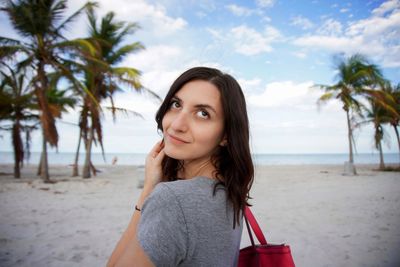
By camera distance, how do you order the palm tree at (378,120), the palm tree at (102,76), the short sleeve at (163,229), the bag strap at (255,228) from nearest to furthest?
the short sleeve at (163,229) → the bag strap at (255,228) → the palm tree at (102,76) → the palm tree at (378,120)

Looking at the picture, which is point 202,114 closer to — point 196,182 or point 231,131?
point 231,131

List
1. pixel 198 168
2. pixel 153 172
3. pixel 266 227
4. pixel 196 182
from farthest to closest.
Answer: pixel 266 227 < pixel 153 172 < pixel 198 168 < pixel 196 182

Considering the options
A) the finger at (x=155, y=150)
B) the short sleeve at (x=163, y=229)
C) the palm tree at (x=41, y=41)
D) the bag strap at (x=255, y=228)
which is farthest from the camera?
the palm tree at (x=41, y=41)

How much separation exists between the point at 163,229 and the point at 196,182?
0.23 m

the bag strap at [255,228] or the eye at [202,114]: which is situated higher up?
the eye at [202,114]

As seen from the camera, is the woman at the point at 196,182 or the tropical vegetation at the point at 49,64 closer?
the woman at the point at 196,182

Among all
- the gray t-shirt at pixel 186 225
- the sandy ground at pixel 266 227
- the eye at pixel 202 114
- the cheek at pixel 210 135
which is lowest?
the sandy ground at pixel 266 227

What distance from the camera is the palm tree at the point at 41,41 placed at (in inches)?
369

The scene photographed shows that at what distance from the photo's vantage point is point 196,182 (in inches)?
38.1

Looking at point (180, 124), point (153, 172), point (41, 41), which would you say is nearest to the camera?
point (180, 124)

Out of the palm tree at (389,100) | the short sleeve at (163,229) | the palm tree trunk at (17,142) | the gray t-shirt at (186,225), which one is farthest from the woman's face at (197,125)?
the palm tree at (389,100)

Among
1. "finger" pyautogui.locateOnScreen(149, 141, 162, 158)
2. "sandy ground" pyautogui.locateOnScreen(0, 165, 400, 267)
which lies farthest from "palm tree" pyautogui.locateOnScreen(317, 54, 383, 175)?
"finger" pyautogui.locateOnScreen(149, 141, 162, 158)

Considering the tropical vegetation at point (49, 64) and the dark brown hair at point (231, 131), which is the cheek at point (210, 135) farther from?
the tropical vegetation at point (49, 64)

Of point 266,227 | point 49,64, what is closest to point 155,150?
point 266,227
